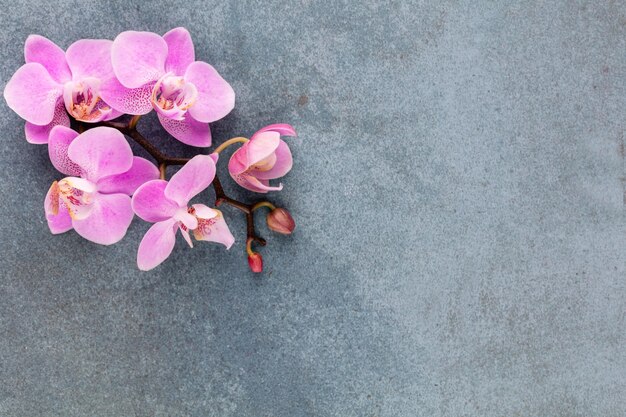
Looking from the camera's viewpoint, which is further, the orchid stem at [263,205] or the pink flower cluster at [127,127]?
the orchid stem at [263,205]

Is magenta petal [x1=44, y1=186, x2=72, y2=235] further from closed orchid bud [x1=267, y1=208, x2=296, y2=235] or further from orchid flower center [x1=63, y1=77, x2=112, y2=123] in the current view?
closed orchid bud [x1=267, y1=208, x2=296, y2=235]

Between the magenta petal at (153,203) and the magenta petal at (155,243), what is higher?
the magenta petal at (153,203)

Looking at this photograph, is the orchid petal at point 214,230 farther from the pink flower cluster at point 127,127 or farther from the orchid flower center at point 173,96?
the orchid flower center at point 173,96

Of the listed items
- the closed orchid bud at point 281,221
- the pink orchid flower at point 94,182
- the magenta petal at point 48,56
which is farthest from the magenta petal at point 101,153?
the closed orchid bud at point 281,221

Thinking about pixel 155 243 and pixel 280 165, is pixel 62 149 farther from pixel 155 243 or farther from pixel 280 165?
pixel 280 165

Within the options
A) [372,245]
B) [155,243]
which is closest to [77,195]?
[155,243]

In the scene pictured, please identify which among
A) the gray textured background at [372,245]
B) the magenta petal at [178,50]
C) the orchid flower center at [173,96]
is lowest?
the gray textured background at [372,245]

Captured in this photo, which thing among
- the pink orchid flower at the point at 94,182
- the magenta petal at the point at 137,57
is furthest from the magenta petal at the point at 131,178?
the magenta petal at the point at 137,57

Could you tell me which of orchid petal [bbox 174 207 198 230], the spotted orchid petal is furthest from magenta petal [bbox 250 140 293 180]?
the spotted orchid petal
